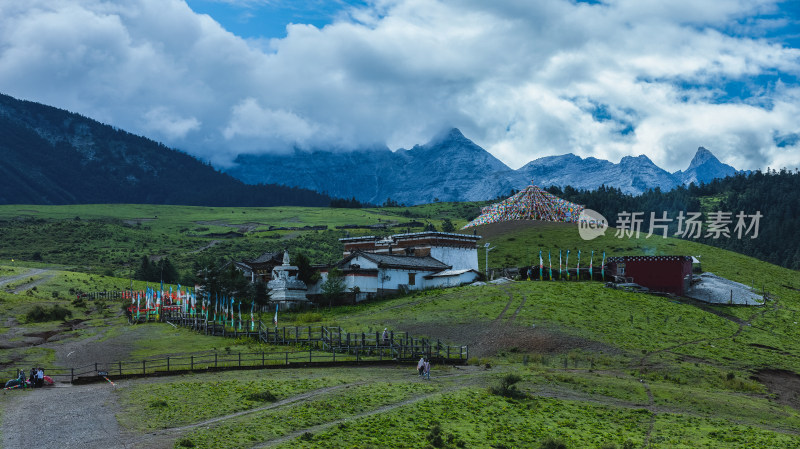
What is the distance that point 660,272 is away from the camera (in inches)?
3546

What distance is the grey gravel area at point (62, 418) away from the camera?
29.3m

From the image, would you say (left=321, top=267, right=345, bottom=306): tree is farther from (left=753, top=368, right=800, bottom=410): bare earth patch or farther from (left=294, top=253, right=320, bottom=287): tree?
(left=753, top=368, right=800, bottom=410): bare earth patch

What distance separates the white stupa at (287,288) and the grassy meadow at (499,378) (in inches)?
268

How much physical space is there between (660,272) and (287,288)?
4671 centimetres

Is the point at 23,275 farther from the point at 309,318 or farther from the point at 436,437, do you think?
the point at 436,437

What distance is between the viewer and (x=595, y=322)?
67.6 meters

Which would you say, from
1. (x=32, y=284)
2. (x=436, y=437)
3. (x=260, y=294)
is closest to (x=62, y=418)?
(x=436, y=437)

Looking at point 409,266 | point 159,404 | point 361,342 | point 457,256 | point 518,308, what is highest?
point 457,256

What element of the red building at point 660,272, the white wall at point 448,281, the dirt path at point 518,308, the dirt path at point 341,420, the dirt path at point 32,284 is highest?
the red building at point 660,272

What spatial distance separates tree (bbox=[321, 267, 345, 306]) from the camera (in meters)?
87.2

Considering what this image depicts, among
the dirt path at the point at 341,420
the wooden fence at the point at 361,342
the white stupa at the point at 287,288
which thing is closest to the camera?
the dirt path at the point at 341,420

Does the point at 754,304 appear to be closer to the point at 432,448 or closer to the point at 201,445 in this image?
the point at 432,448

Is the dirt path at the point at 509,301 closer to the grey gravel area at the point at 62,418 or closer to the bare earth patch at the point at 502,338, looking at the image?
the bare earth patch at the point at 502,338

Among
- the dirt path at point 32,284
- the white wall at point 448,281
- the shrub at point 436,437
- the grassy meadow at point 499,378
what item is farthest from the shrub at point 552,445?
the dirt path at point 32,284
